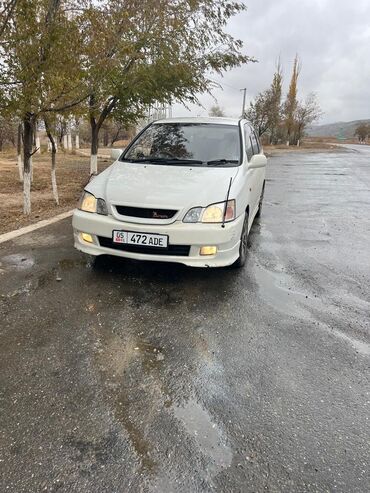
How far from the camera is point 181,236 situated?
10.8ft

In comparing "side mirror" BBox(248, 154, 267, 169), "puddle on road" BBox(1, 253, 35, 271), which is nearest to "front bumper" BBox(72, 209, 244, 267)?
"puddle on road" BBox(1, 253, 35, 271)

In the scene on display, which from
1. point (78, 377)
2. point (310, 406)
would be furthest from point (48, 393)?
point (310, 406)

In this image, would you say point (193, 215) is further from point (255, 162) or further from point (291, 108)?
point (291, 108)

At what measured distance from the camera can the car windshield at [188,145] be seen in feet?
14.2

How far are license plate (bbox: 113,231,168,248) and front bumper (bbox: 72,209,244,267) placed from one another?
0.12ft

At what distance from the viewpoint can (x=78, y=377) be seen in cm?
231

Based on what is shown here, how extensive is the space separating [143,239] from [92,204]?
72 cm

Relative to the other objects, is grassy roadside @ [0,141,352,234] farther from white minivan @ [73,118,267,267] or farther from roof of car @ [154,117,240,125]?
roof of car @ [154,117,240,125]

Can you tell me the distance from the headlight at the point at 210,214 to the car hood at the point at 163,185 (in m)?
0.05

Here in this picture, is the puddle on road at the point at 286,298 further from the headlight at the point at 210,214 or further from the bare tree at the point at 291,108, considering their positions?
the bare tree at the point at 291,108

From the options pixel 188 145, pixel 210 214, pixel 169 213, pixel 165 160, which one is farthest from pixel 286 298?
pixel 188 145

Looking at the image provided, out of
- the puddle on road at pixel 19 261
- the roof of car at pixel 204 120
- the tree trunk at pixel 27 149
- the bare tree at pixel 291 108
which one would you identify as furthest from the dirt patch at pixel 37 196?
the bare tree at pixel 291 108

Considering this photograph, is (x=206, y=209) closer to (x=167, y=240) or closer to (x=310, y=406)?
(x=167, y=240)

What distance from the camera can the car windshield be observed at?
14.2 ft
